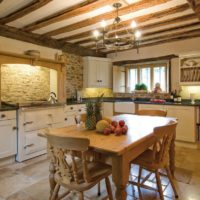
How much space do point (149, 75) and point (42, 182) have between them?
4101 millimetres

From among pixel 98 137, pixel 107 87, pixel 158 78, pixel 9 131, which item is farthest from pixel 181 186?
pixel 107 87

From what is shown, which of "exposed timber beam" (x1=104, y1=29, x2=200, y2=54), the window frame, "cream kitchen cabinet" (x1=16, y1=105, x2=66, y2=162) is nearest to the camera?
"cream kitchen cabinet" (x1=16, y1=105, x2=66, y2=162)

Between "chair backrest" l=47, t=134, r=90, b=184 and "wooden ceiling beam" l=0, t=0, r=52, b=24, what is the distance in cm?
211

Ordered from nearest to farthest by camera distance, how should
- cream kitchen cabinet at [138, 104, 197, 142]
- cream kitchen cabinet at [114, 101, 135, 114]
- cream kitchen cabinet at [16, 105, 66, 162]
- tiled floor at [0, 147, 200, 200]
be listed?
tiled floor at [0, 147, 200, 200] → cream kitchen cabinet at [16, 105, 66, 162] → cream kitchen cabinet at [138, 104, 197, 142] → cream kitchen cabinet at [114, 101, 135, 114]

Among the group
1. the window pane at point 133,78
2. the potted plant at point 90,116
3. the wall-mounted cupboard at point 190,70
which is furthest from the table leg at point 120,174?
the window pane at point 133,78

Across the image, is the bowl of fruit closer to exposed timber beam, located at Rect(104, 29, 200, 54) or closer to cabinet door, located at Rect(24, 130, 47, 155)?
cabinet door, located at Rect(24, 130, 47, 155)

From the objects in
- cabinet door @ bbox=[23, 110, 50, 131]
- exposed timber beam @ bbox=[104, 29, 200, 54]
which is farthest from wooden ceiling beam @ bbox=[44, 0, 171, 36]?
exposed timber beam @ bbox=[104, 29, 200, 54]

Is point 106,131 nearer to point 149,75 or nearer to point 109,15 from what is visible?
point 109,15

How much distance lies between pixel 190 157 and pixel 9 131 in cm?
328

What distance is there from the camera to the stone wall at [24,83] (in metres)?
3.86

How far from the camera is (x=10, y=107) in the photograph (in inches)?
127

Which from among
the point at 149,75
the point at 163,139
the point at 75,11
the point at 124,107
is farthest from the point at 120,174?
the point at 149,75

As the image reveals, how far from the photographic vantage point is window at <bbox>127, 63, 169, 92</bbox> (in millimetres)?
5203

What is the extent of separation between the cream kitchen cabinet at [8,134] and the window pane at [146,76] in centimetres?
373
